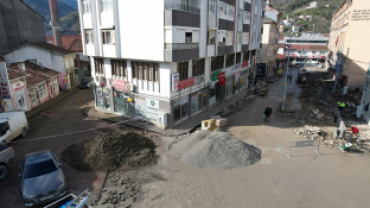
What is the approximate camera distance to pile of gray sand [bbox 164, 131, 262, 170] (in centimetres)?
1288

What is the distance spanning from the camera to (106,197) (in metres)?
10.2

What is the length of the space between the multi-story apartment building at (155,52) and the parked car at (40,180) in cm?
881

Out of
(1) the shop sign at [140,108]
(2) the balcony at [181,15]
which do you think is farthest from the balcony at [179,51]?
(1) the shop sign at [140,108]

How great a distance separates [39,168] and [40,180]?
70cm

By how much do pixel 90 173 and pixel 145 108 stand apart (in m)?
8.02

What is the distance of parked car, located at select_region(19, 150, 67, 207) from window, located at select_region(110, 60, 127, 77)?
10067 mm

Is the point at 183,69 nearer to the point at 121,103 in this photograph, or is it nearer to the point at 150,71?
the point at 150,71

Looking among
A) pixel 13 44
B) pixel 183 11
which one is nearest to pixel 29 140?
pixel 183 11

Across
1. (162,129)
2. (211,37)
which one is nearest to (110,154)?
(162,129)

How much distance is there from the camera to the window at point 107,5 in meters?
17.6

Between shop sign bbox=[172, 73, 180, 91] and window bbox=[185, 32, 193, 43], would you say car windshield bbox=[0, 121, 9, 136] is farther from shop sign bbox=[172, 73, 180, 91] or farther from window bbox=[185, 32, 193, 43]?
window bbox=[185, 32, 193, 43]

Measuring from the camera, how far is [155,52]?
647 inches

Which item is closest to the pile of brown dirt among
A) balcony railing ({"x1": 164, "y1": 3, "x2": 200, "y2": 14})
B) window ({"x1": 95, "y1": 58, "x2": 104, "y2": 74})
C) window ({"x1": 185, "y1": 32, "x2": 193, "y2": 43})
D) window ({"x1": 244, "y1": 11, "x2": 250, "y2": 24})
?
window ({"x1": 185, "y1": 32, "x2": 193, "y2": 43})

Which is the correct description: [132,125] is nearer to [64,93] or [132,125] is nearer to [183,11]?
[183,11]
